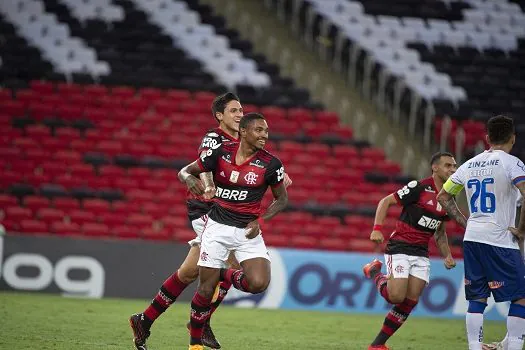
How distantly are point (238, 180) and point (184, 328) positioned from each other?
3755mm

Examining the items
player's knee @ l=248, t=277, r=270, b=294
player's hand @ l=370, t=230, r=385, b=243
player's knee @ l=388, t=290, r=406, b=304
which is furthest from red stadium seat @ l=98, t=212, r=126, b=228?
player's knee @ l=248, t=277, r=270, b=294

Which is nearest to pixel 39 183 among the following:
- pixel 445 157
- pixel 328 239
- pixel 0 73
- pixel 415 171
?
pixel 0 73

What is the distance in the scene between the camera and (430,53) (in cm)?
2727

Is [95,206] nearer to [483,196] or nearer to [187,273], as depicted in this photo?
[187,273]

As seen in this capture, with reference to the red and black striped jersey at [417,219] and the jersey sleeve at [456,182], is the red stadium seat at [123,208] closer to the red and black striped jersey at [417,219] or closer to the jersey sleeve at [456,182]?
the red and black striped jersey at [417,219]

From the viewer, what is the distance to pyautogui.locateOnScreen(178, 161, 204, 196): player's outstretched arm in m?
9.82

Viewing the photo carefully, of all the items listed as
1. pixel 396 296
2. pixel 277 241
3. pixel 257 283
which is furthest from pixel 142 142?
pixel 257 283

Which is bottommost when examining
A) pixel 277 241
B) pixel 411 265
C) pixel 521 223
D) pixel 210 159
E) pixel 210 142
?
pixel 277 241

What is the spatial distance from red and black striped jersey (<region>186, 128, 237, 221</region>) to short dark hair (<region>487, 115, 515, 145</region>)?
280cm

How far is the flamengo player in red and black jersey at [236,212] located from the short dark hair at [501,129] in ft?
7.18

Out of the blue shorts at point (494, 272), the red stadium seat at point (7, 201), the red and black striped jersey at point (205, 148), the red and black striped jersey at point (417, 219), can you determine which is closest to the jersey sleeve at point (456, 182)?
the blue shorts at point (494, 272)

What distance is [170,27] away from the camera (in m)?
27.0

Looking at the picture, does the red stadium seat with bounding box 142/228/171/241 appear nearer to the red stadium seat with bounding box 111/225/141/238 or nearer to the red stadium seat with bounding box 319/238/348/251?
the red stadium seat with bounding box 111/225/141/238

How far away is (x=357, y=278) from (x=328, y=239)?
2682mm
